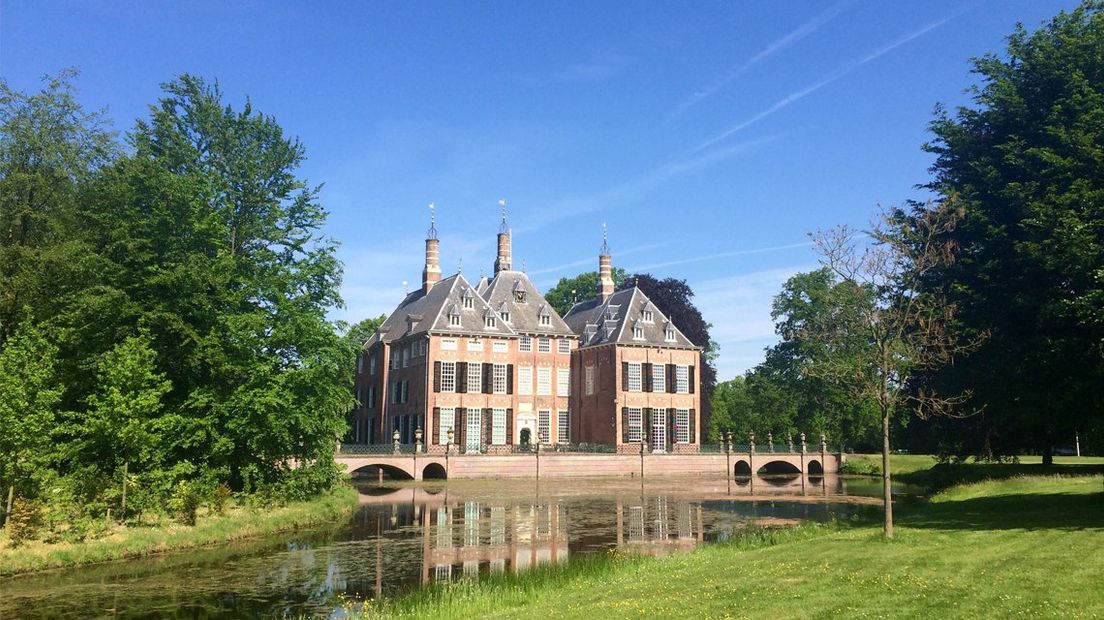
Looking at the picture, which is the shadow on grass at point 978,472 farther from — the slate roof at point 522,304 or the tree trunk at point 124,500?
the tree trunk at point 124,500

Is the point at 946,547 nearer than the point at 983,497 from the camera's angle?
Yes

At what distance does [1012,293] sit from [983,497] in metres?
6.48

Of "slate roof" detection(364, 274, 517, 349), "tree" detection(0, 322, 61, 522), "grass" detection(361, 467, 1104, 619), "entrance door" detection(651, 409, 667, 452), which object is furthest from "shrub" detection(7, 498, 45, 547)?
"entrance door" detection(651, 409, 667, 452)

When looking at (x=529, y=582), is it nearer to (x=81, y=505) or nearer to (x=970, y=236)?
(x=81, y=505)

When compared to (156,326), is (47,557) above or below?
below

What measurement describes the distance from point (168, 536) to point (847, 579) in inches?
695

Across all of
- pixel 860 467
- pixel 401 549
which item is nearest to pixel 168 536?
pixel 401 549

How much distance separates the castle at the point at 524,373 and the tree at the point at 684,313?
5635 mm

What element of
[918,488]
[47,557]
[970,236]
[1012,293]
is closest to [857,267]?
[1012,293]

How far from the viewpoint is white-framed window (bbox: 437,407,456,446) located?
52.5 m

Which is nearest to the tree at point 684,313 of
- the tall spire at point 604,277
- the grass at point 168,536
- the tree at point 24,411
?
the tall spire at point 604,277

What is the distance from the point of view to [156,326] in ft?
86.1

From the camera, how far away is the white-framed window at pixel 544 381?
Answer: 2278 inches

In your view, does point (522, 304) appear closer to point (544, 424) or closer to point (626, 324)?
point (626, 324)
